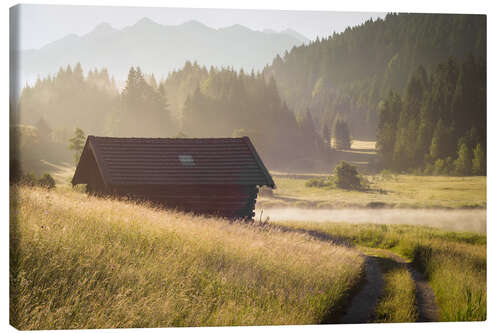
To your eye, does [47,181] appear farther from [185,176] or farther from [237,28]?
[237,28]

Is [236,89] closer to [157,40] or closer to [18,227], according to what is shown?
[157,40]

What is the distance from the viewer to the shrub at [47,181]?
973 centimetres

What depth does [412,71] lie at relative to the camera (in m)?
12.3

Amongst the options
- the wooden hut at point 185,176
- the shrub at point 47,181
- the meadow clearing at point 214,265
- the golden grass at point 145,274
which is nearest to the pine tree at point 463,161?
the meadow clearing at point 214,265

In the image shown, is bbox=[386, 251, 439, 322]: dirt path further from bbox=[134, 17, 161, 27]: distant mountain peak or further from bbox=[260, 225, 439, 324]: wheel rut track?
bbox=[134, 17, 161, 27]: distant mountain peak

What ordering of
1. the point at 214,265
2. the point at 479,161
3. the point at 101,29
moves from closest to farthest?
the point at 214,265 < the point at 101,29 < the point at 479,161

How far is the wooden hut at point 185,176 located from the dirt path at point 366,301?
3.97 meters

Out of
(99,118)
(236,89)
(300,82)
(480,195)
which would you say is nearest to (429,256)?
(480,195)

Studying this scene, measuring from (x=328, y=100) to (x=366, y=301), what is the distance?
20.3 ft

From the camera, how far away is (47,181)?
10.3 metres

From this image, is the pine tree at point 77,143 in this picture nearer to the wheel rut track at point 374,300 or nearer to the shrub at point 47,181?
the shrub at point 47,181

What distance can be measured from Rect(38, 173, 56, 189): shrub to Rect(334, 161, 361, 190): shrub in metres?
6.94

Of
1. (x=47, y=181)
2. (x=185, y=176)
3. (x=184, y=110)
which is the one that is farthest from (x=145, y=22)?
(x=185, y=176)

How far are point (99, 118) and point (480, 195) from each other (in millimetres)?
9272
